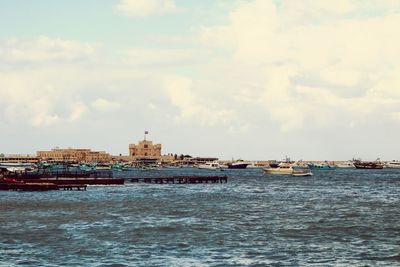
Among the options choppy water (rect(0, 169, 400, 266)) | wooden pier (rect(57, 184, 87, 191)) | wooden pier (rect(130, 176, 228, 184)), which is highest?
wooden pier (rect(130, 176, 228, 184))

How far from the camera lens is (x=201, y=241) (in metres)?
44.3

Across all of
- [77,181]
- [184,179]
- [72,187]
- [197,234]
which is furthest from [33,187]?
[197,234]

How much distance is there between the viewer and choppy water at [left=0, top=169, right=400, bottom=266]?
37312 millimetres

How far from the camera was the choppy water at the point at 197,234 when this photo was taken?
3731cm

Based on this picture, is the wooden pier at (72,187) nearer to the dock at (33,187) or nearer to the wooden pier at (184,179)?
the dock at (33,187)

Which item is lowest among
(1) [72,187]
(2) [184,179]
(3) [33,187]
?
(1) [72,187]

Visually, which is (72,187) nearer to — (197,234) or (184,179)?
(184,179)

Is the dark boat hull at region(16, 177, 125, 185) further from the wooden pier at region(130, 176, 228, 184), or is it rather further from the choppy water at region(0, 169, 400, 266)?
the choppy water at region(0, 169, 400, 266)

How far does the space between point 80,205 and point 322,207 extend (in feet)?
96.0

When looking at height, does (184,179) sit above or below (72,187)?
above

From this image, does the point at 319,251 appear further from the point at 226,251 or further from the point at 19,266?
the point at 19,266

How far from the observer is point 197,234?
48219 mm

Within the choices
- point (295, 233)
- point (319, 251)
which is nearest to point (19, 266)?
point (319, 251)

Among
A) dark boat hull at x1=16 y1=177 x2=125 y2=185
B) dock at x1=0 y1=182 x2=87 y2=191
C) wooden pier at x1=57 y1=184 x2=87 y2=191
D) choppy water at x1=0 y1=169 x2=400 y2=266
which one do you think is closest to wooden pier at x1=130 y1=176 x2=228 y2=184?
dark boat hull at x1=16 y1=177 x2=125 y2=185
